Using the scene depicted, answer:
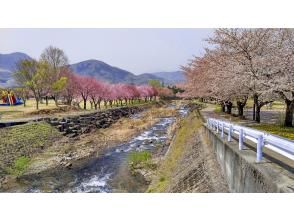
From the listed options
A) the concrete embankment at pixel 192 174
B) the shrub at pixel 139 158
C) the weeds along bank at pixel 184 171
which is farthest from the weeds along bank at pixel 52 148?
the concrete embankment at pixel 192 174

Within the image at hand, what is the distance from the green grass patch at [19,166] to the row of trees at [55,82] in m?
24.8

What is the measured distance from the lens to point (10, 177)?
62.8ft

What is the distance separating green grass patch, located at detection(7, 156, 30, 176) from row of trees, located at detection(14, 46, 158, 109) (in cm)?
2475

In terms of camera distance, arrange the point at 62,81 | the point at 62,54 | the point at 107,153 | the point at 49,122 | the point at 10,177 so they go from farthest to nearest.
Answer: the point at 62,54 < the point at 62,81 < the point at 49,122 < the point at 107,153 < the point at 10,177

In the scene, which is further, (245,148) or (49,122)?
(49,122)

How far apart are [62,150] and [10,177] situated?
757 centimetres

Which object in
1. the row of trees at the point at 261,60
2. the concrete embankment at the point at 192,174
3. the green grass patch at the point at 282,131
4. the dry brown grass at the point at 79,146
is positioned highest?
the row of trees at the point at 261,60

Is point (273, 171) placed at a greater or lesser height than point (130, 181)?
greater

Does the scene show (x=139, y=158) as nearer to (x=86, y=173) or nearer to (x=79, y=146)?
(x=86, y=173)

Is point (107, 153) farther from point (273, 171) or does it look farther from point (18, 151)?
point (273, 171)

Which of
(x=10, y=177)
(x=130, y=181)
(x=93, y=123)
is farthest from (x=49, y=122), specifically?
(x=130, y=181)

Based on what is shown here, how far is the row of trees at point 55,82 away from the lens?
152ft

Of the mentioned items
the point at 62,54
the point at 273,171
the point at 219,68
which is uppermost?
the point at 62,54

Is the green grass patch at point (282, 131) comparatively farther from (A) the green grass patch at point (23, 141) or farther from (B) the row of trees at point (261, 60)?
(A) the green grass patch at point (23, 141)
